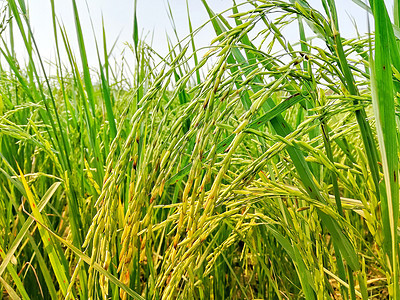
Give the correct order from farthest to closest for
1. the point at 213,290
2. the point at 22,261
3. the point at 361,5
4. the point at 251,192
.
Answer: the point at 22,261
the point at 213,290
the point at 361,5
the point at 251,192

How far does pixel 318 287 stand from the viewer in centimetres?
67

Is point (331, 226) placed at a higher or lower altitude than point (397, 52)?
lower

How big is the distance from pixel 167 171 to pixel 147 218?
66 millimetres

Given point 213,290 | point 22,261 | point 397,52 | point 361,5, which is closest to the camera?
point 397,52

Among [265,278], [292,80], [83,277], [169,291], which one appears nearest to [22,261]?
[83,277]

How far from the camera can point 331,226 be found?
0.62 m

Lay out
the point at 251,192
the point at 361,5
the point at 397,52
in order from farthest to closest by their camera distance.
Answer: the point at 361,5, the point at 397,52, the point at 251,192

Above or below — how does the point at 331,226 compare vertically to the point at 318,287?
above

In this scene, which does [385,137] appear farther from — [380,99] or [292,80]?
[292,80]

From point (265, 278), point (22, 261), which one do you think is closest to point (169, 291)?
point (265, 278)

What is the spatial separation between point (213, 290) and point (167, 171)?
2.90ft

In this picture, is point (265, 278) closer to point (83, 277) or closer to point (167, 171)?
point (83, 277)

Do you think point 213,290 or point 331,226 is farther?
point 213,290

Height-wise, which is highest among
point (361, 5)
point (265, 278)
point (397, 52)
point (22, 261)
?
point (361, 5)
